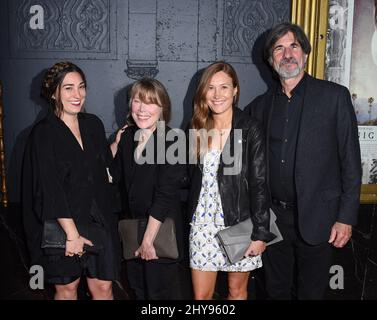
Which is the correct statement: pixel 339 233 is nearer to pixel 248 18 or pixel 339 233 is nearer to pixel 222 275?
pixel 222 275

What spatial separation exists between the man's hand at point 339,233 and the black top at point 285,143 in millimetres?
279

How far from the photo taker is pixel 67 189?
2.11 meters

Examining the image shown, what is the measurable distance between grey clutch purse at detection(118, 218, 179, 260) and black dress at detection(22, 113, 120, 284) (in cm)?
6

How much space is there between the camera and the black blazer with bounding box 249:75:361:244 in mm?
2293

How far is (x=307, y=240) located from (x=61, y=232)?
4.32ft

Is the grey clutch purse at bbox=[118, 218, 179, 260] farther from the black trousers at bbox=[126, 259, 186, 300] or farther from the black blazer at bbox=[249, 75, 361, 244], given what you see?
the black blazer at bbox=[249, 75, 361, 244]

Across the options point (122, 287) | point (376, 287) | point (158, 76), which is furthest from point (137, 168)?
point (158, 76)

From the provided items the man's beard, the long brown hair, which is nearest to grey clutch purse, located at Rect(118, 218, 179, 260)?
the long brown hair

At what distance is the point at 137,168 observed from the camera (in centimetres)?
225

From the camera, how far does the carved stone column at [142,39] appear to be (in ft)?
14.0

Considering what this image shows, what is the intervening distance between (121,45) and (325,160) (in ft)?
8.96

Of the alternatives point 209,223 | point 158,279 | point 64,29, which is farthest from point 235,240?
point 64,29

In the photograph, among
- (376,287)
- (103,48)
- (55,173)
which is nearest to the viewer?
(55,173)

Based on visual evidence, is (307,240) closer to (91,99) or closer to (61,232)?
(61,232)
